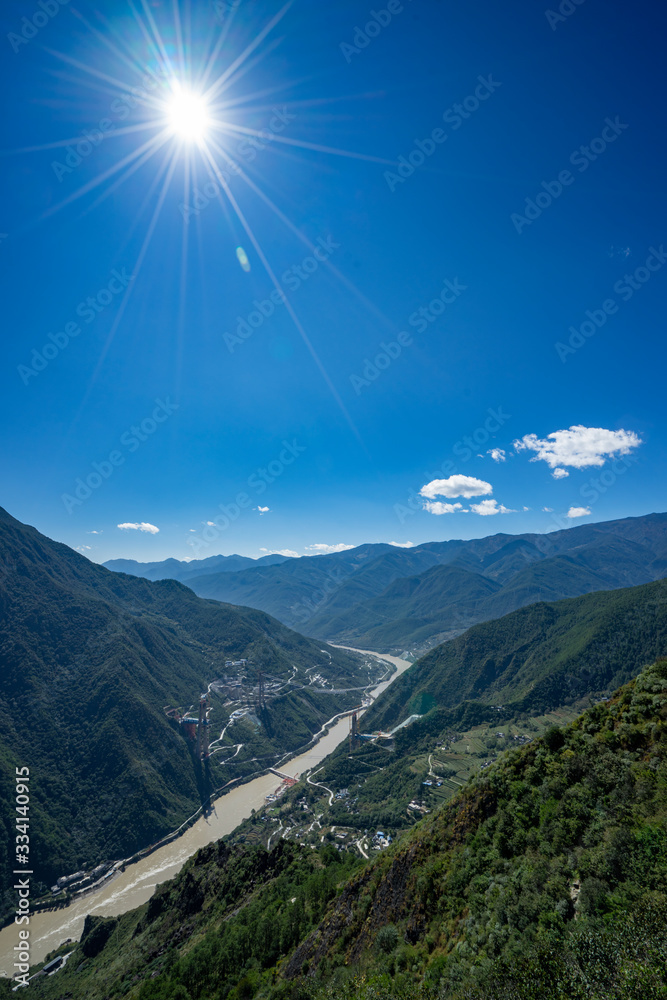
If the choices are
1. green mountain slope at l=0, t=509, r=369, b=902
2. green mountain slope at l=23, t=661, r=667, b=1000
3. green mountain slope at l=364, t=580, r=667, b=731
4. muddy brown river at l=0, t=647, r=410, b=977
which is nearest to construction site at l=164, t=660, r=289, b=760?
green mountain slope at l=0, t=509, r=369, b=902

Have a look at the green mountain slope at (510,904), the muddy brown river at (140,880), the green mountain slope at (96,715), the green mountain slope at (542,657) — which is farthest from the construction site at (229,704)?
the green mountain slope at (510,904)

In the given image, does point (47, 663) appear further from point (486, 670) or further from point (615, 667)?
point (615, 667)

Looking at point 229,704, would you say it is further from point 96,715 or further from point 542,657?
point 542,657

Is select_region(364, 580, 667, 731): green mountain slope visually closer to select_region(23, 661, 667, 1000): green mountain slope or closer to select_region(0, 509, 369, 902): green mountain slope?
select_region(0, 509, 369, 902): green mountain slope

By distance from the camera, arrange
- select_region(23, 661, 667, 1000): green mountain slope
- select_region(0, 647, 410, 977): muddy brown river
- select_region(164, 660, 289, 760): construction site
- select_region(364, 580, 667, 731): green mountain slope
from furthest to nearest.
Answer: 1. select_region(164, 660, 289, 760): construction site
2. select_region(364, 580, 667, 731): green mountain slope
3. select_region(0, 647, 410, 977): muddy brown river
4. select_region(23, 661, 667, 1000): green mountain slope

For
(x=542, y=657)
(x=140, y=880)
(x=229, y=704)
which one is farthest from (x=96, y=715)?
(x=542, y=657)

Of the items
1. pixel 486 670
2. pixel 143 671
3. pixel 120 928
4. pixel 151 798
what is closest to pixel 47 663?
pixel 143 671

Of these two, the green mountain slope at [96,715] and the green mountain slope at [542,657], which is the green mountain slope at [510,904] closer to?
the green mountain slope at [96,715]
